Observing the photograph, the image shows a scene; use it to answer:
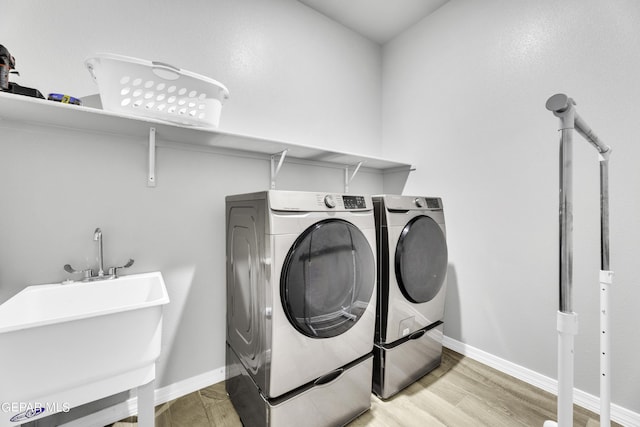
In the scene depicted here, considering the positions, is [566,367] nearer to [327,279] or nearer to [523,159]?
→ [327,279]

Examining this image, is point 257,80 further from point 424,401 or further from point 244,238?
point 424,401

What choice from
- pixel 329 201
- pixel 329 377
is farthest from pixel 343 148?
pixel 329 377

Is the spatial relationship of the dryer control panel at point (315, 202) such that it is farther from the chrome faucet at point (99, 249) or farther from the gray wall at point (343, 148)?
the chrome faucet at point (99, 249)

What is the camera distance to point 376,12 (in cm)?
227

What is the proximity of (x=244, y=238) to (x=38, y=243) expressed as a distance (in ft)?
3.08

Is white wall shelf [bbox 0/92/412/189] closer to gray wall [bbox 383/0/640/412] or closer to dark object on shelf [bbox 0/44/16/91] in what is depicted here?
dark object on shelf [bbox 0/44/16/91]

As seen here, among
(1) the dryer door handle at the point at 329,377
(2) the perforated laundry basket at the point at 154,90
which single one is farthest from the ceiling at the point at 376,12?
(1) the dryer door handle at the point at 329,377

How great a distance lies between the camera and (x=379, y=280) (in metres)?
1.58

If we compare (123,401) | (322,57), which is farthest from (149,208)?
(322,57)

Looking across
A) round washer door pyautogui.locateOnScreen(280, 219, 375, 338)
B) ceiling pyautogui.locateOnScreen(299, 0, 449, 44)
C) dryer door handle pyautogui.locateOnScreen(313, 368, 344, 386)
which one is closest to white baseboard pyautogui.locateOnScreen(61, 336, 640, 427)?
dryer door handle pyautogui.locateOnScreen(313, 368, 344, 386)

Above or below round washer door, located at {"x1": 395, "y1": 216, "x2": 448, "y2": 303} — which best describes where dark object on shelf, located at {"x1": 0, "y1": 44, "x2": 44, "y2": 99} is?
above

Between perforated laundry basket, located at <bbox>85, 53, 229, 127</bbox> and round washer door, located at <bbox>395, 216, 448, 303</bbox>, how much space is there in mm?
1279

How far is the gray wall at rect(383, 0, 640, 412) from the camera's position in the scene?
1429 mm

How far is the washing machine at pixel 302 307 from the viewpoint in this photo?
1.16 meters
